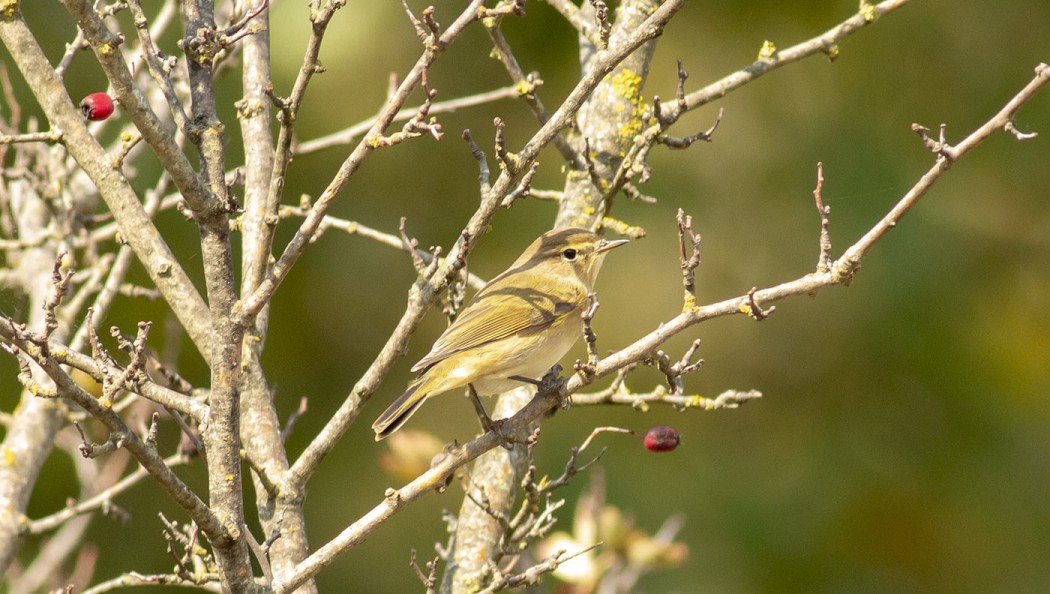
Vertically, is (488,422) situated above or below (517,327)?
below

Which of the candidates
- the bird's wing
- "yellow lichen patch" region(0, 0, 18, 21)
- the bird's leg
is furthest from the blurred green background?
"yellow lichen patch" region(0, 0, 18, 21)

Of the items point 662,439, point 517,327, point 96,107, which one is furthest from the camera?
point 517,327

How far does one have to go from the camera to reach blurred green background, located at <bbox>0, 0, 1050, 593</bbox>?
6.93m

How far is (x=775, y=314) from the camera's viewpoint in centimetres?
728

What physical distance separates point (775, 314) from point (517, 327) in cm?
386

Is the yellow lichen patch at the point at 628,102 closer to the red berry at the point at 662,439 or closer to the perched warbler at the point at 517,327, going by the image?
the perched warbler at the point at 517,327

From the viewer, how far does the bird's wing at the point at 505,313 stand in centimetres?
368

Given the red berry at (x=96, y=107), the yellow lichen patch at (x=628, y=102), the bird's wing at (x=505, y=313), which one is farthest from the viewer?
the yellow lichen patch at (x=628, y=102)

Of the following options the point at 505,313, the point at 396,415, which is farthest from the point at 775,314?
the point at 396,415

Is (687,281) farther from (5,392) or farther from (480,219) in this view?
(5,392)

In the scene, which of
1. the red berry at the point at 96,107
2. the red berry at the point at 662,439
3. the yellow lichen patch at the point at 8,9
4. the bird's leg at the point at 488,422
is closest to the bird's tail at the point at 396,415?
the bird's leg at the point at 488,422

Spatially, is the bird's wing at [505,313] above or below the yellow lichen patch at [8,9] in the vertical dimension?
below

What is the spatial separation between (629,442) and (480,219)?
4.46m

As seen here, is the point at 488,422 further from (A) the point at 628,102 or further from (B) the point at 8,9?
(B) the point at 8,9
